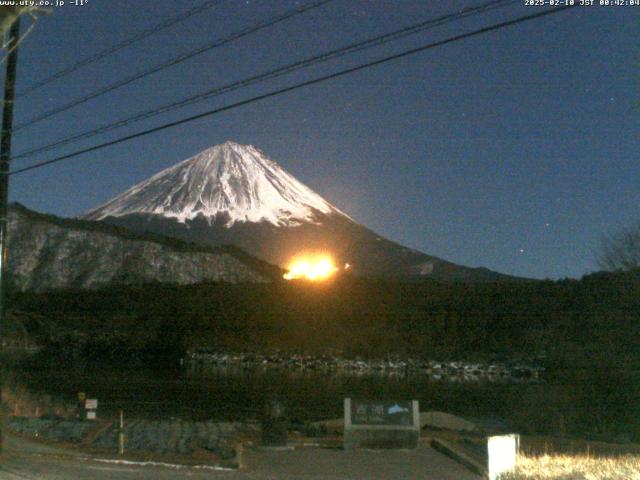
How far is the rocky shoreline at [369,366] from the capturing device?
80.6 m

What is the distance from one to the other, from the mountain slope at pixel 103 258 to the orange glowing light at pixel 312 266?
6353mm

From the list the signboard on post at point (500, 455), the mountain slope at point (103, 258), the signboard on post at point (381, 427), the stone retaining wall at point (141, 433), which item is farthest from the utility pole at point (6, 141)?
the mountain slope at point (103, 258)

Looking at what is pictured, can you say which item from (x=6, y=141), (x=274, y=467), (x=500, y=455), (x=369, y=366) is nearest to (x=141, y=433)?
(x=274, y=467)

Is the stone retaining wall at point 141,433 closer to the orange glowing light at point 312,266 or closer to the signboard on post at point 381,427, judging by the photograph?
the signboard on post at point 381,427

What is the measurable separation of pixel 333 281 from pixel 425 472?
11179 centimetres

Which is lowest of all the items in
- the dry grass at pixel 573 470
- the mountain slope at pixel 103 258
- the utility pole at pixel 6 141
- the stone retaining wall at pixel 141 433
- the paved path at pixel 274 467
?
the stone retaining wall at pixel 141 433

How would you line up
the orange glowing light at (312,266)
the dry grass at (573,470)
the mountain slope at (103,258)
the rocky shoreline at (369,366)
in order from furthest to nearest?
1. the orange glowing light at (312,266)
2. the mountain slope at (103,258)
3. the rocky shoreline at (369,366)
4. the dry grass at (573,470)

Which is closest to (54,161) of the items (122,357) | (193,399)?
(193,399)

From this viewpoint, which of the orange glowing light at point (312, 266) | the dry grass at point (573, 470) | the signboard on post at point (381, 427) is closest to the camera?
the dry grass at point (573, 470)

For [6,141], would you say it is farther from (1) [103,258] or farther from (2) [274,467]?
(1) [103,258]

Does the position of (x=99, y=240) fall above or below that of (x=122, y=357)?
above

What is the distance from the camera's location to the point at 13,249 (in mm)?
145250

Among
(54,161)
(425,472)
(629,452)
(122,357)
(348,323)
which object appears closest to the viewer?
(425,472)

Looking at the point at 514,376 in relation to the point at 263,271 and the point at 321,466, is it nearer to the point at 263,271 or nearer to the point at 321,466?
the point at 321,466
